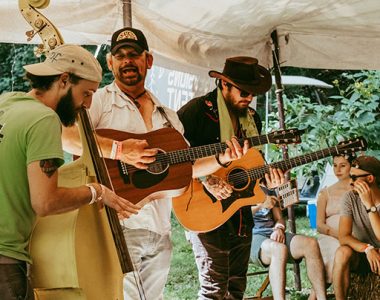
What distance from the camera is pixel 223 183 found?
4078mm

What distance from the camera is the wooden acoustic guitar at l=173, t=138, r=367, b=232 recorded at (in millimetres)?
3973

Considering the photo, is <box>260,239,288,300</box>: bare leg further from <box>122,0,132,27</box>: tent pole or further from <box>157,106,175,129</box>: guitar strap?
<box>122,0,132,27</box>: tent pole

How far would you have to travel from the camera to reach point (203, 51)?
4918mm

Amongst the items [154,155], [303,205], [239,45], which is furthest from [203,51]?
[303,205]

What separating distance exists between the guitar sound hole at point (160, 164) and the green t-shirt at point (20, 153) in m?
1.22

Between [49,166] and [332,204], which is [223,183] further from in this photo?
[49,166]

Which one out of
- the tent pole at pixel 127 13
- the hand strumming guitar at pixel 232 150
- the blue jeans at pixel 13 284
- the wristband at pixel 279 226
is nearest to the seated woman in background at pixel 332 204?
the wristband at pixel 279 226

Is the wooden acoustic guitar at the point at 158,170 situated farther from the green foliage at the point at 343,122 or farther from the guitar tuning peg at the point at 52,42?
the green foliage at the point at 343,122

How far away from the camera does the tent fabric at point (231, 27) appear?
4012mm

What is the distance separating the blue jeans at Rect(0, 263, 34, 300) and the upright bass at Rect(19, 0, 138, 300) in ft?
0.40

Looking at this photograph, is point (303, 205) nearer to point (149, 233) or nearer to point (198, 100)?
point (198, 100)

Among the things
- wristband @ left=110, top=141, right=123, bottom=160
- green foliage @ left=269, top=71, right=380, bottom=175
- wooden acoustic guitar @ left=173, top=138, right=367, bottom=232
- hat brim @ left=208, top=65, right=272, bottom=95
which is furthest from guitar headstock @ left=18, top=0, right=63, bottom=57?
green foliage @ left=269, top=71, right=380, bottom=175

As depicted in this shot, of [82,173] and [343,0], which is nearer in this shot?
[82,173]

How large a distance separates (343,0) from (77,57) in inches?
113
